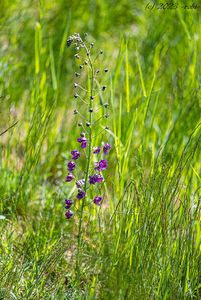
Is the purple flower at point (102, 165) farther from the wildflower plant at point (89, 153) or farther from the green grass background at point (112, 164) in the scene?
the green grass background at point (112, 164)


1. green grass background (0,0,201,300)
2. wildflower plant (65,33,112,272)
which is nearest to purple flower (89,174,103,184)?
wildflower plant (65,33,112,272)

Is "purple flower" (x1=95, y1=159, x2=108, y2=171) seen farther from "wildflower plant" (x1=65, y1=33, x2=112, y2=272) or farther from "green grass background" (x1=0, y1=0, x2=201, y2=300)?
"green grass background" (x1=0, y1=0, x2=201, y2=300)

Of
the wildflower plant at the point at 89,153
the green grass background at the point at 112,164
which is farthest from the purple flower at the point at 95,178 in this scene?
the green grass background at the point at 112,164

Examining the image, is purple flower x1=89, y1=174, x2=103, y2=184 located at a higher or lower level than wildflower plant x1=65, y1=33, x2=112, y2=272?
lower

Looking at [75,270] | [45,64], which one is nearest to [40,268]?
[75,270]

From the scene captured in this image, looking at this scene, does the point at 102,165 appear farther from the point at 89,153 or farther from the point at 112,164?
the point at 112,164

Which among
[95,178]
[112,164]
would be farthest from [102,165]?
[112,164]

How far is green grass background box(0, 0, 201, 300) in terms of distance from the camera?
262 centimetres

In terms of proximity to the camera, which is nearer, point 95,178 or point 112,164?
point 95,178

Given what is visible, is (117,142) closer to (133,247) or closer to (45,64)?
(133,247)

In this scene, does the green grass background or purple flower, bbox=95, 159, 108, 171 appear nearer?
the green grass background

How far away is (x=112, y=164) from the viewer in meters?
3.48

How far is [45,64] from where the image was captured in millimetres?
→ 3957

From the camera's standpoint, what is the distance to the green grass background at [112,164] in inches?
103
